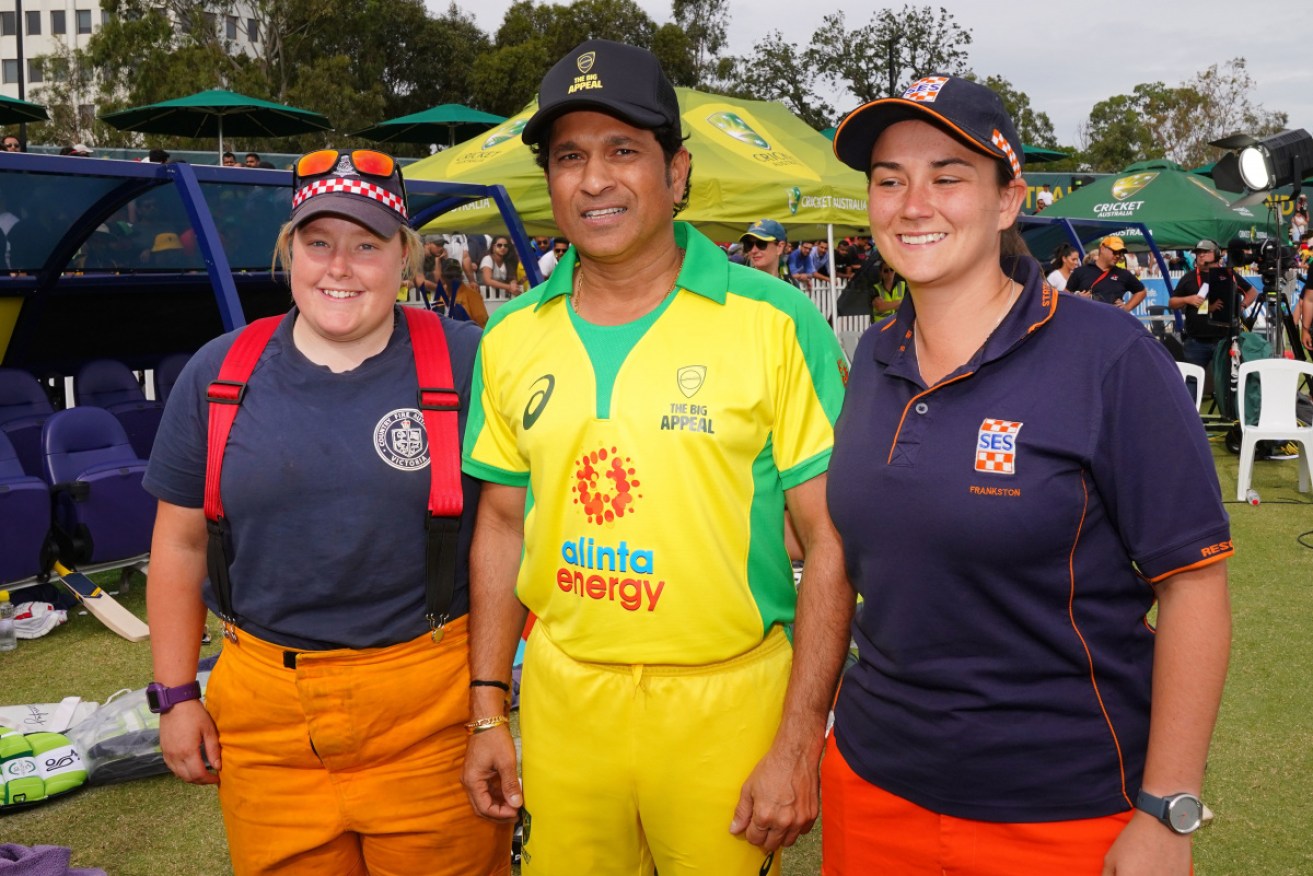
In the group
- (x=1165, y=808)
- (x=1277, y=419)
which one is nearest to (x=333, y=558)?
(x=1165, y=808)

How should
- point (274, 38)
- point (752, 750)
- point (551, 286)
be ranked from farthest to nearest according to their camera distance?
1. point (274, 38)
2. point (551, 286)
3. point (752, 750)

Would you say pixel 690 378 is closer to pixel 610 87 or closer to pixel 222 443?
pixel 610 87

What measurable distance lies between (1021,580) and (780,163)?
35.9ft

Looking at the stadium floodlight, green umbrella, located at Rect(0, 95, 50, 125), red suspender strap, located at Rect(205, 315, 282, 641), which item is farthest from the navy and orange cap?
green umbrella, located at Rect(0, 95, 50, 125)

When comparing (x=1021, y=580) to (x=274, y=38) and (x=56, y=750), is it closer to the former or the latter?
(x=56, y=750)

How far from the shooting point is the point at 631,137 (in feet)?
6.93

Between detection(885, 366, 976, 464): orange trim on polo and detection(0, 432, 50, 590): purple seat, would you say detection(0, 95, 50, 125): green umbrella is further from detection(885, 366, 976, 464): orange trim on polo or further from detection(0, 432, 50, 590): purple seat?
detection(885, 366, 976, 464): orange trim on polo

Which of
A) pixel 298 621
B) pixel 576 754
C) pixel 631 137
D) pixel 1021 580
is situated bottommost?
pixel 576 754

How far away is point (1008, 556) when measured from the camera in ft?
5.41

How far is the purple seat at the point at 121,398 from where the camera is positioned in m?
8.17

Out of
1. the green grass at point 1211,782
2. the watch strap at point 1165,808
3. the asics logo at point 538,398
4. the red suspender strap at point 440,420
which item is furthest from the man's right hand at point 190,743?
the watch strap at point 1165,808

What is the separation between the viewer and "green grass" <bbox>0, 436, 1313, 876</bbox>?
11.7 ft

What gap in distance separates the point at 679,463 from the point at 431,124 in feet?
62.6

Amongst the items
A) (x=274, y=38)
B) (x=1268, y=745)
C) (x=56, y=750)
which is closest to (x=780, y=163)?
(x=1268, y=745)
